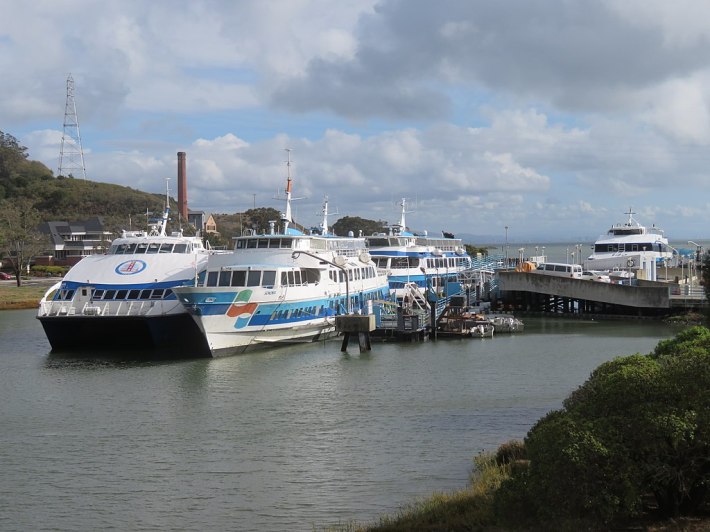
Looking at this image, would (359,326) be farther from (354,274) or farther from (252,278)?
(354,274)

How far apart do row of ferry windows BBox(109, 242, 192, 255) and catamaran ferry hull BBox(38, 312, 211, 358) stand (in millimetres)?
5333

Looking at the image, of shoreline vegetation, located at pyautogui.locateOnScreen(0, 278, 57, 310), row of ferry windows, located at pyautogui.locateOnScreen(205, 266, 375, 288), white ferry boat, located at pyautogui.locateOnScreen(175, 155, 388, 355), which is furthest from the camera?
shoreline vegetation, located at pyautogui.locateOnScreen(0, 278, 57, 310)

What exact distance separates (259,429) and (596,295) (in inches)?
1491

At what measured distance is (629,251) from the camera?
2938 inches

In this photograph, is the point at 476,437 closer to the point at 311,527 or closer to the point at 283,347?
the point at 311,527

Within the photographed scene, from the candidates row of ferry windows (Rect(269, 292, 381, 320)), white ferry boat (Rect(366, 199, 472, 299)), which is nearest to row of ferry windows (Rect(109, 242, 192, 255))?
row of ferry windows (Rect(269, 292, 381, 320))

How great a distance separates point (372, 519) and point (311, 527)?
1258mm

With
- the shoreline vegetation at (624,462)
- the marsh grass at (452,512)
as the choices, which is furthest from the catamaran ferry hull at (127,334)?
the shoreline vegetation at (624,462)

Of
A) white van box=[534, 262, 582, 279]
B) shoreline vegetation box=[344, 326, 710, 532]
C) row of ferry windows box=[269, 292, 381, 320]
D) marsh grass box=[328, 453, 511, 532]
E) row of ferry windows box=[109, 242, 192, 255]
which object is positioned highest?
row of ferry windows box=[109, 242, 192, 255]

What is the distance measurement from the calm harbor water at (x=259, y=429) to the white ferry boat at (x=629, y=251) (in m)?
29.4

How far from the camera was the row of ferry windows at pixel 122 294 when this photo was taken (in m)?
43.0

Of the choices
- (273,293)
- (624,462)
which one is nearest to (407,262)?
(273,293)

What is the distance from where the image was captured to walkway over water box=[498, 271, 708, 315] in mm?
55812

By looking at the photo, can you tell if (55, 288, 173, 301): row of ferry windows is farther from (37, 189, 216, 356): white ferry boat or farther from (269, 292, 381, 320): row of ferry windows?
(269, 292, 381, 320): row of ferry windows
